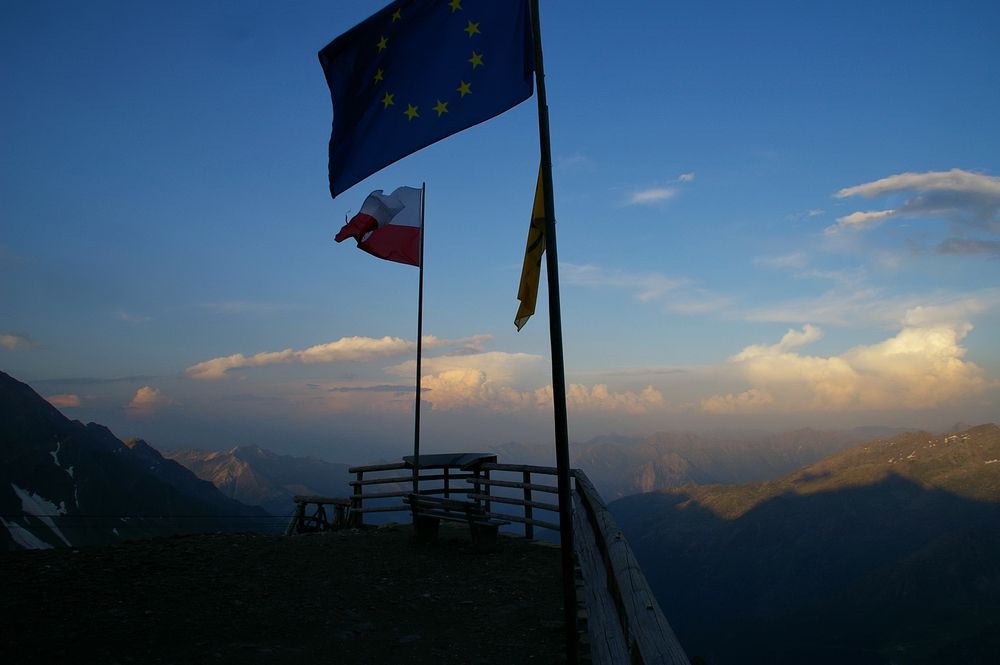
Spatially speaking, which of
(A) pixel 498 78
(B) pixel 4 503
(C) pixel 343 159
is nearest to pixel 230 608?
(C) pixel 343 159

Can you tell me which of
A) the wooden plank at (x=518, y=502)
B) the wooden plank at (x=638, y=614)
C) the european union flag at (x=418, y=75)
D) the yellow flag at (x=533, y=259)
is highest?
the european union flag at (x=418, y=75)

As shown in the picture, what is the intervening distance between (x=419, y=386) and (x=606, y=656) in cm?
1088

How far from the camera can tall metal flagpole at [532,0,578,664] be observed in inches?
216

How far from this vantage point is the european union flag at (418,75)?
248 inches

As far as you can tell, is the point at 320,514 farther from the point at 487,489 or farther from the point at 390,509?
the point at 487,489

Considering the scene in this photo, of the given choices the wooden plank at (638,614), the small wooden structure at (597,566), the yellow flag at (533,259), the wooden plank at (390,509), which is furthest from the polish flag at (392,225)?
the wooden plank at (638,614)

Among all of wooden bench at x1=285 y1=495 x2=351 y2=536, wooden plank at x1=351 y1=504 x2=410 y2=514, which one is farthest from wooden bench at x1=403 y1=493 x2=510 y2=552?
wooden bench at x1=285 y1=495 x2=351 y2=536

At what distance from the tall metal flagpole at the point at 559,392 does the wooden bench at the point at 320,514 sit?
1307 centimetres

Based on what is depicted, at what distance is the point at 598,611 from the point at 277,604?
5.66 m

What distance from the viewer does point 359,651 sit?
772cm

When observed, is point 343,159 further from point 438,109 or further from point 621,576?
point 621,576

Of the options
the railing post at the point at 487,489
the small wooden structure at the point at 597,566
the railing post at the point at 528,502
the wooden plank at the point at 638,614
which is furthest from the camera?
the railing post at the point at 487,489

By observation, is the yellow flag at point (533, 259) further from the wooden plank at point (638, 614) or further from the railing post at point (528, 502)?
the railing post at point (528, 502)

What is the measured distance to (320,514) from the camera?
21.2m
